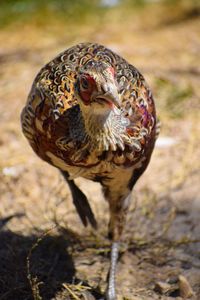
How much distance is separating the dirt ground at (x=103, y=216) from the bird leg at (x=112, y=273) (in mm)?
86

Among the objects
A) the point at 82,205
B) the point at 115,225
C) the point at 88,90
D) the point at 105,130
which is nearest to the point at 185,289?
the point at 115,225

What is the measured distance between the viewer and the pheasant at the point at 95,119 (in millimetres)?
3027

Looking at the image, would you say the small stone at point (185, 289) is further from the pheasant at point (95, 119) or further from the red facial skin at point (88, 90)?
the red facial skin at point (88, 90)

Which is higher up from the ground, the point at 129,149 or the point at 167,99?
the point at 167,99

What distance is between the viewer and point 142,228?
428 cm

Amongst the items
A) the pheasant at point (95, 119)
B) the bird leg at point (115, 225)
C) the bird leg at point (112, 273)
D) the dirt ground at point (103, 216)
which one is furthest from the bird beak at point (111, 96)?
the bird leg at point (112, 273)

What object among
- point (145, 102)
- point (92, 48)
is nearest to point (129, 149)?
point (145, 102)

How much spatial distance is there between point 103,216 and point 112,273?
2.27 ft

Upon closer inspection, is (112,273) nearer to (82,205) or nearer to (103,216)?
(82,205)

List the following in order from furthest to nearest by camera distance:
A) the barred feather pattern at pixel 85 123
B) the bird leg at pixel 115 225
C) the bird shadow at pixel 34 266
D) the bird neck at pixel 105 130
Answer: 1. the bird leg at pixel 115 225
2. the bird shadow at pixel 34 266
3. the barred feather pattern at pixel 85 123
4. the bird neck at pixel 105 130

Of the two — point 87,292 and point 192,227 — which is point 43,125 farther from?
point 192,227

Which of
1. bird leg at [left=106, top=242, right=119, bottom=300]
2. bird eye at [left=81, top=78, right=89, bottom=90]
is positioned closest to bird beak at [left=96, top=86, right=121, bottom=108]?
bird eye at [left=81, top=78, right=89, bottom=90]

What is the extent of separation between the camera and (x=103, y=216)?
4379 mm

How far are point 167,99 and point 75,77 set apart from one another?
2.44 meters
